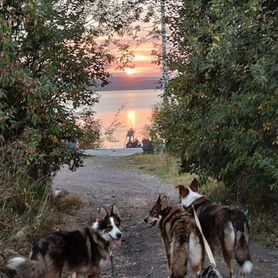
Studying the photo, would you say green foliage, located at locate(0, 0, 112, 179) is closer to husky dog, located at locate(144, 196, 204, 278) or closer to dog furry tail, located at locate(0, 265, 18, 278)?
husky dog, located at locate(144, 196, 204, 278)

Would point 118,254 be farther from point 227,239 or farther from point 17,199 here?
point 227,239

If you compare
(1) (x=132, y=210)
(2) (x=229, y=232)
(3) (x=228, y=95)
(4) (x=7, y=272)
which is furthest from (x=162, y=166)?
(4) (x=7, y=272)

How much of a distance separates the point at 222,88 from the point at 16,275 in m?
5.68

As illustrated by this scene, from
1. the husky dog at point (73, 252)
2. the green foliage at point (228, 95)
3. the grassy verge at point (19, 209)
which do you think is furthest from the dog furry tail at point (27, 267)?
the green foliage at point (228, 95)

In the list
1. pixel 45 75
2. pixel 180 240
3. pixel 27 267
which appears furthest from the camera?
pixel 45 75

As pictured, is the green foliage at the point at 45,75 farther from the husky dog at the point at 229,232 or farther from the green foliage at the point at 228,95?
the husky dog at the point at 229,232

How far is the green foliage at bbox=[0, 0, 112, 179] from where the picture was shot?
771 centimetres

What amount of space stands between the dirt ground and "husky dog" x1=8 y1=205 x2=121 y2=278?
2.78ft

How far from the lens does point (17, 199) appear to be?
8695mm

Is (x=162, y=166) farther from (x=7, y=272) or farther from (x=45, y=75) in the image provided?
(x=7, y=272)

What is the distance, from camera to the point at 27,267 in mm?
5465

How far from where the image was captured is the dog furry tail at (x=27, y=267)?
5.34 metres

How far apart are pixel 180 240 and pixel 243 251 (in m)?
0.78

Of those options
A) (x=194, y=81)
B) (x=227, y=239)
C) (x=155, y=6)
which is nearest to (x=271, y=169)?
(x=227, y=239)
